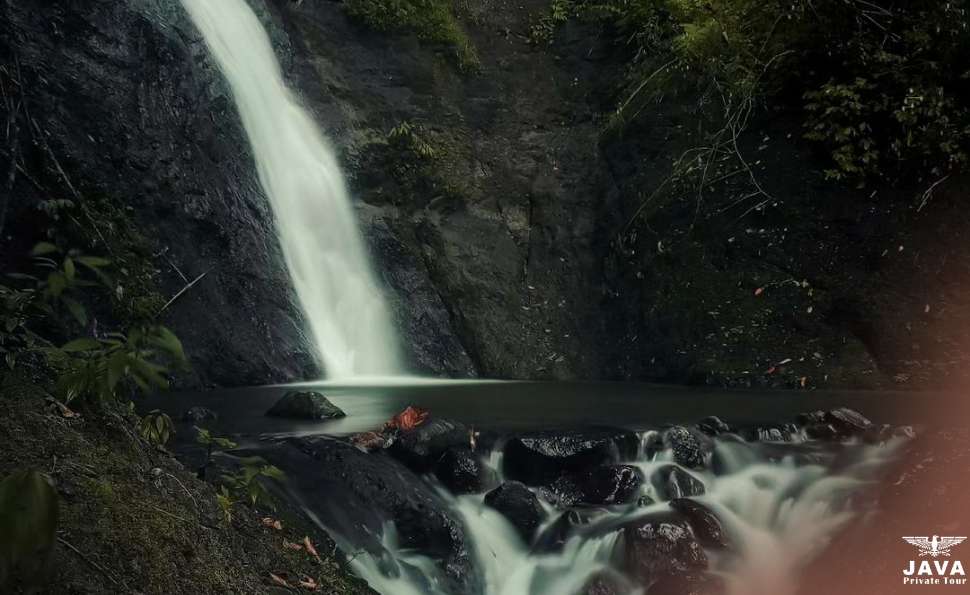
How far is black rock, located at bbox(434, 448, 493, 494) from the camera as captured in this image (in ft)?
15.3

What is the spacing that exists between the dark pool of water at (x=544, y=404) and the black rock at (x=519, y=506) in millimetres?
1124

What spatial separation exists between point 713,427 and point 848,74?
565cm

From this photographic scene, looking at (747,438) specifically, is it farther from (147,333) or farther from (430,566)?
(147,333)

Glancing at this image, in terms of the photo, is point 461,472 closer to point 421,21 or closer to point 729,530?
point 729,530

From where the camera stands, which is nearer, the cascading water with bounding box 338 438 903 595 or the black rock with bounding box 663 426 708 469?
the cascading water with bounding box 338 438 903 595

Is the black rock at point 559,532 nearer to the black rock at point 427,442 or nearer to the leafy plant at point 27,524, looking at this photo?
the black rock at point 427,442

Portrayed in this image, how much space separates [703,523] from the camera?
444 centimetres

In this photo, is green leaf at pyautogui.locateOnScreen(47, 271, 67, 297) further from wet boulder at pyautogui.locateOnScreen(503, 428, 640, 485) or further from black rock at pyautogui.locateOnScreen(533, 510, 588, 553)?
wet boulder at pyautogui.locateOnScreen(503, 428, 640, 485)

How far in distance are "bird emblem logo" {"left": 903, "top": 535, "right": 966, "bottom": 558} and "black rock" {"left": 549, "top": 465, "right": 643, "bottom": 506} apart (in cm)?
149

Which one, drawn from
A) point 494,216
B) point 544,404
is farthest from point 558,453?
point 494,216

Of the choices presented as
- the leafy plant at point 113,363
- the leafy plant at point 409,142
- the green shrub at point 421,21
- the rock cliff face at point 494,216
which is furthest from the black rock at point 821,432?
the green shrub at point 421,21

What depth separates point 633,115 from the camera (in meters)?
11.4

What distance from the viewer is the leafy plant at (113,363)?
2.20m

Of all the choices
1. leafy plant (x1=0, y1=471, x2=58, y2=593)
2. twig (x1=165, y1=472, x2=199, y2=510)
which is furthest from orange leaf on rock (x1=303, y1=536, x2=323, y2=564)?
leafy plant (x1=0, y1=471, x2=58, y2=593)
